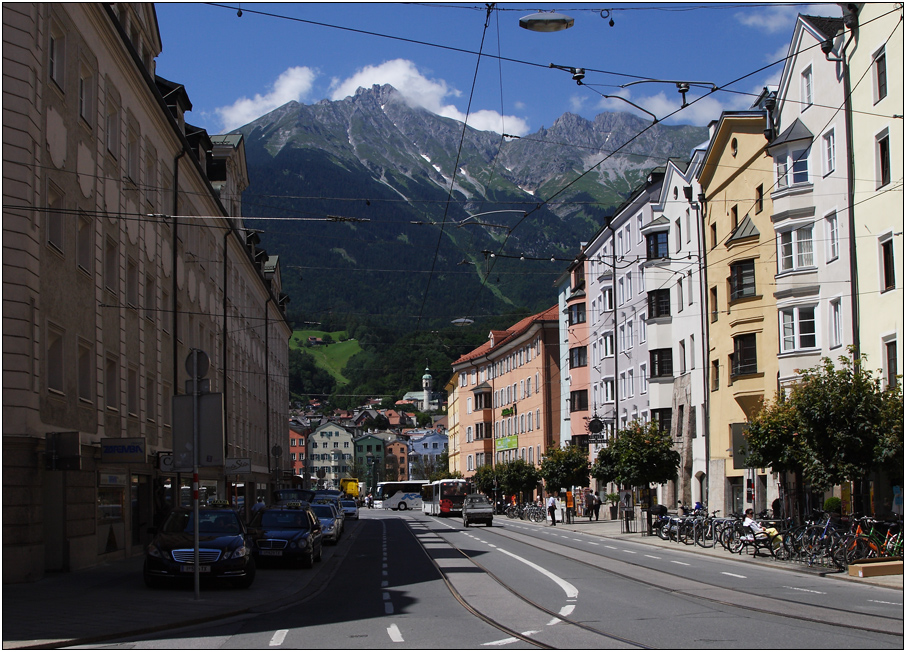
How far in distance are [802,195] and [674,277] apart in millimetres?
15979

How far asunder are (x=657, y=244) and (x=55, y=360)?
3811cm

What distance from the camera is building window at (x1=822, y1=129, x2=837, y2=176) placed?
32.3 metres

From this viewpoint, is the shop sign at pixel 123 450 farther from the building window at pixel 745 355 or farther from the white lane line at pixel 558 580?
the building window at pixel 745 355

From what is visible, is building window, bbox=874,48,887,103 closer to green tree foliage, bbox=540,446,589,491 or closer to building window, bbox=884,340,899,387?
building window, bbox=884,340,899,387

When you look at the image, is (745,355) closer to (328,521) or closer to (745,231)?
(745,231)

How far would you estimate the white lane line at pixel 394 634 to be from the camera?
37.7ft

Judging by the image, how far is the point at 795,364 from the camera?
113 ft

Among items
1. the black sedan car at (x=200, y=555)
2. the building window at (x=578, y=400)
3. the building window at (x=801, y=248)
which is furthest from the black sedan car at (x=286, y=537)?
the building window at (x=578, y=400)

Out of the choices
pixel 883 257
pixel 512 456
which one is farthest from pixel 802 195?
pixel 512 456

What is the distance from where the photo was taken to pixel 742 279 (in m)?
38.9

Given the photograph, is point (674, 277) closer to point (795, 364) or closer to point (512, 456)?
point (795, 364)

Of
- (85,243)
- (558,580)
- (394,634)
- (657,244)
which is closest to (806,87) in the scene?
(657,244)

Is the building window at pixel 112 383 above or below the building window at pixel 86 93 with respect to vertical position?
below

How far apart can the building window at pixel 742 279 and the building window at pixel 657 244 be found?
13667mm
